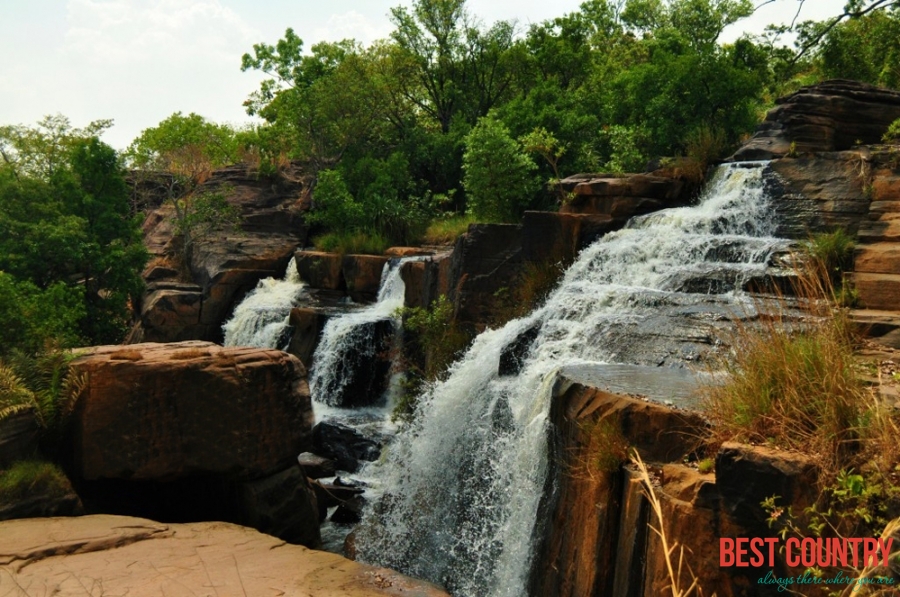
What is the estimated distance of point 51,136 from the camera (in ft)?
61.9

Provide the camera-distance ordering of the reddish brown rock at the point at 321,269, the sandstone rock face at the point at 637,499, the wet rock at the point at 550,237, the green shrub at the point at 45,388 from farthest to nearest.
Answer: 1. the reddish brown rock at the point at 321,269
2. the wet rock at the point at 550,237
3. the green shrub at the point at 45,388
4. the sandstone rock face at the point at 637,499

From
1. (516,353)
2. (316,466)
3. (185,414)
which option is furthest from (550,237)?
(185,414)

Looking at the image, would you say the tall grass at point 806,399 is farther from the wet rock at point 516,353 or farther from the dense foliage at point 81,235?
the dense foliage at point 81,235

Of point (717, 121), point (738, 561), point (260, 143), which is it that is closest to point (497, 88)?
point (260, 143)

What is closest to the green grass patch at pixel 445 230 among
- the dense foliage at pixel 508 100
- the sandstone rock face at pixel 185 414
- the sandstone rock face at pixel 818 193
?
the dense foliage at pixel 508 100

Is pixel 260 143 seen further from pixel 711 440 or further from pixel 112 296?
pixel 711 440

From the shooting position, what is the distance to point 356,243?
18203 millimetres

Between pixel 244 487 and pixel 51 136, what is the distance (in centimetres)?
1436

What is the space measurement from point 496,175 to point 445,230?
3.95 m

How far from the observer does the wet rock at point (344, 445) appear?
436 inches

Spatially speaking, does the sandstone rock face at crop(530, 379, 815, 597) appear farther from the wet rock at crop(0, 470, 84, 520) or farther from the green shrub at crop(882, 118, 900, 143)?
the green shrub at crop(882, 118, 900, 143)

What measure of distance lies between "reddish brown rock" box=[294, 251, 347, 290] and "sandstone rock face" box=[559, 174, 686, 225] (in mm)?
6552

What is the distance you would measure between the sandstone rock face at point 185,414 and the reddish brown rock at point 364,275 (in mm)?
8108

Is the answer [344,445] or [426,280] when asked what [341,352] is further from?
[344,445]
